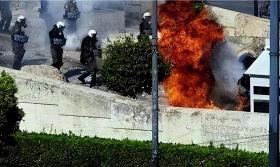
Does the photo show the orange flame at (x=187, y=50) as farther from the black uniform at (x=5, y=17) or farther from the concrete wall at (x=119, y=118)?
the black uniform at (x=5, y=17)

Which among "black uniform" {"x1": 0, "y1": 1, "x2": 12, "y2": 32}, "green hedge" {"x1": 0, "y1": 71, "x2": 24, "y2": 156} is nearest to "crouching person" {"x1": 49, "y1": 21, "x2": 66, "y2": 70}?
"black uniform" {"x1": 0, "y1": 1, "x2": 12, "y2": 32}

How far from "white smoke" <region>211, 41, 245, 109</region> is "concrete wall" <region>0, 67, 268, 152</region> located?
4642mm

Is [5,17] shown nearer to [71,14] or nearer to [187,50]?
[71,14]

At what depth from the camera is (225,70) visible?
22.8 metres

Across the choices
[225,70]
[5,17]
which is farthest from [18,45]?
[225,70]

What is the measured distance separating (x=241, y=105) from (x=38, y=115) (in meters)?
5.08

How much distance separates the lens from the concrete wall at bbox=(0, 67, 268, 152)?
16141 millimetres

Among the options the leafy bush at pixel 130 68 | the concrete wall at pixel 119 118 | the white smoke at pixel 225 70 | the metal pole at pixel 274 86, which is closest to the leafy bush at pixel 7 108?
the concrete wall at pixel 119 118

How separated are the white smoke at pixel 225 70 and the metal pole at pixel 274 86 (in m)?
10.2

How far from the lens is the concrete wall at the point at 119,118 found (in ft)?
53.0

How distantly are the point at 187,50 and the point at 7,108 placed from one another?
24.2ft

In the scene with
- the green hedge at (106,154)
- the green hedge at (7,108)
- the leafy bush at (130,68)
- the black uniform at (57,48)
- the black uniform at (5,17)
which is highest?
the black uniform at (5,17)

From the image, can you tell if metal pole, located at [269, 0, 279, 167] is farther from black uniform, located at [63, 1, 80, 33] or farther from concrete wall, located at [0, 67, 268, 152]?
black uniform, located at [63, 1, 80, 33]

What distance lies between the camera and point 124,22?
2906 cm
